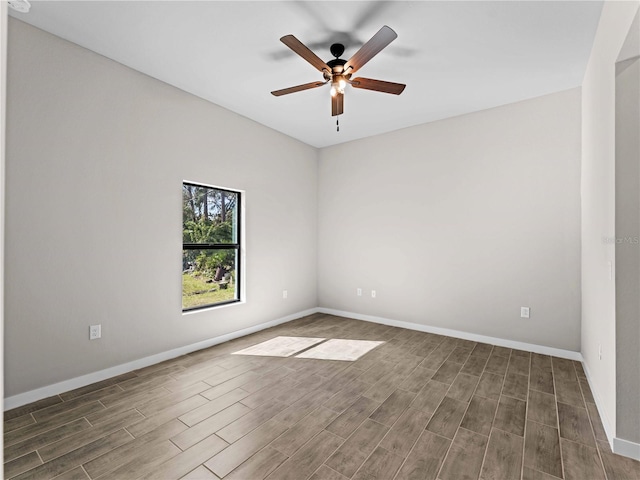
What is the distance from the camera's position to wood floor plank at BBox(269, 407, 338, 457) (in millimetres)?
2041

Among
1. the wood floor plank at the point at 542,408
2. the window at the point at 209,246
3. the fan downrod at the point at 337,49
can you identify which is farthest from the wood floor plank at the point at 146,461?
the fan downrod at the point at 337,49

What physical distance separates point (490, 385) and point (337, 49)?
311 cm

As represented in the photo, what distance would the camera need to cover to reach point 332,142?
17.2 feet

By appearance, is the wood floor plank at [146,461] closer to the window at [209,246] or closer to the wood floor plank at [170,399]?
the wood floor plank at [170,399]

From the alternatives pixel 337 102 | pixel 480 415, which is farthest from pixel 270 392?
pixel 337 102

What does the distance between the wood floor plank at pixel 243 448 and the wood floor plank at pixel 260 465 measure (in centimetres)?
4

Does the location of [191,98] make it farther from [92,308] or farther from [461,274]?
[461,274]

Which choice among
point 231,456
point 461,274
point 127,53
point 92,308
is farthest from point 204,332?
point 461,274

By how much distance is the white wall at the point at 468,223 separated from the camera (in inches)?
137

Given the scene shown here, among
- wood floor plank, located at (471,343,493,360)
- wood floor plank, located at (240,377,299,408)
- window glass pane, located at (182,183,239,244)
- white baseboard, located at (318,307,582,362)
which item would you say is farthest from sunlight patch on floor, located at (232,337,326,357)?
wood floor plank, located at (471,343,493,360)

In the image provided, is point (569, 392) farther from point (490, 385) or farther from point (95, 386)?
point (95, 386)

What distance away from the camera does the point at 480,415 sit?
93.8 inches

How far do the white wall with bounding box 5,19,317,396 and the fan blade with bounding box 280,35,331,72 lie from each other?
1.71 meters

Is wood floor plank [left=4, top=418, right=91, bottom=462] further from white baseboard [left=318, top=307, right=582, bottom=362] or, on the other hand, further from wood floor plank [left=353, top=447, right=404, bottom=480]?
white baseboard [left=318, top=307, right=582, bottom=362]
